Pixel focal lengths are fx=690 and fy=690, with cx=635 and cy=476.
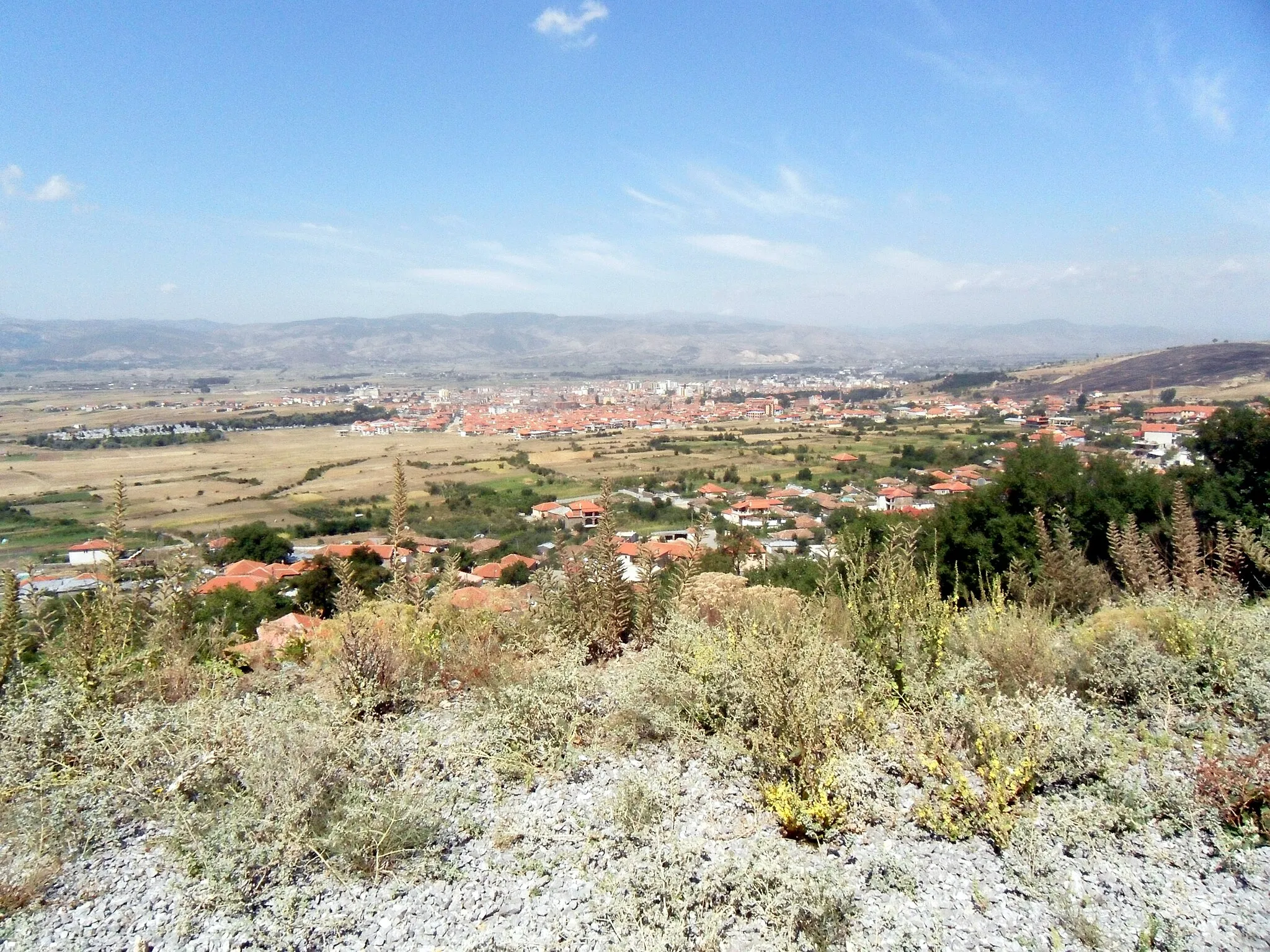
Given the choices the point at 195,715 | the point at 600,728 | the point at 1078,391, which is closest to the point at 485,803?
the point at 600,728

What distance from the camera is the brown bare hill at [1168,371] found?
6075cm

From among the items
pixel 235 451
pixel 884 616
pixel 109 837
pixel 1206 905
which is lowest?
pixel 235 451

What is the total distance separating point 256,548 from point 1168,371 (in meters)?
79.1

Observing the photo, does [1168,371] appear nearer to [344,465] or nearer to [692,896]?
[344,465]

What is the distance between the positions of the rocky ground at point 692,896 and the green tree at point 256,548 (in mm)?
17110

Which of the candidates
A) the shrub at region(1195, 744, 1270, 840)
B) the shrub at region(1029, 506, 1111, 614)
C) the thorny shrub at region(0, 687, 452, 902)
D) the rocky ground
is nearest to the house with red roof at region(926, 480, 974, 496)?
the shrub at region(1029, 506, 1111, 614)

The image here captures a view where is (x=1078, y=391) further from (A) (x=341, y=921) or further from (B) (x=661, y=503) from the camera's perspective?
(A) (x=341, y=921)

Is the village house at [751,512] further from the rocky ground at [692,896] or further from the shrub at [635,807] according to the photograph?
the rocky ground at [692,896]

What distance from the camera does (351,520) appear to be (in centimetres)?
2747

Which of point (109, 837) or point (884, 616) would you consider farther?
point (884, 616)

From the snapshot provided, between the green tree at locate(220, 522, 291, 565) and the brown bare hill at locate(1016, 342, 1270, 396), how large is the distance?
2778 inches

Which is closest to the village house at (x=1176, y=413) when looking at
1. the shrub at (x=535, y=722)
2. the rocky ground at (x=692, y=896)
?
the rocky ground at (x=692, y=896)

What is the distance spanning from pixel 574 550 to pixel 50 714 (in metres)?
3.40

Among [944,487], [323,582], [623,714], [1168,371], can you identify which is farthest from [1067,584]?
[1168,371]
